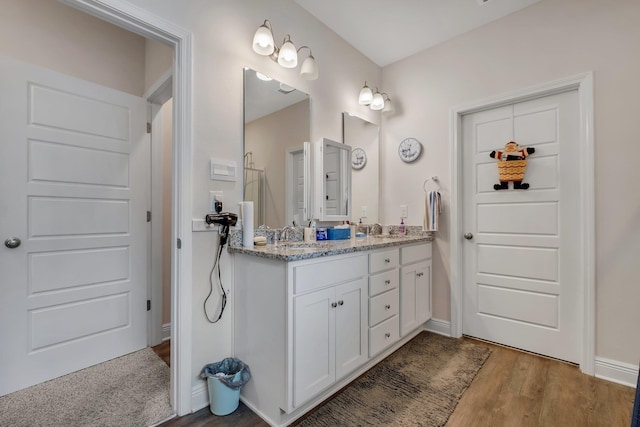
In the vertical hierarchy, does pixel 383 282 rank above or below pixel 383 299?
above

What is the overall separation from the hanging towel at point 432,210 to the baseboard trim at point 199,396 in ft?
6.92

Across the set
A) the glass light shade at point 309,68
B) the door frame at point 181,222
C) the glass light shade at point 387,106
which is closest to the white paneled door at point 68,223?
the door frame at point 181,222

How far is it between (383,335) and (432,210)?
120 cm

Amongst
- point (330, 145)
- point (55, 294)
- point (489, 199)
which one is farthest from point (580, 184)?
point (55, 294)

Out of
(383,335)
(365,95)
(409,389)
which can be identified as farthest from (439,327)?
(365,95)

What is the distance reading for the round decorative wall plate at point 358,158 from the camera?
2807 millimetres

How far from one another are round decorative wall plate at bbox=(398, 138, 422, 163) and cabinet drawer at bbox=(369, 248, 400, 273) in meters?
1.12

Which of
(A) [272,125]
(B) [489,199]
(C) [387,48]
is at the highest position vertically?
(C) [387,48]

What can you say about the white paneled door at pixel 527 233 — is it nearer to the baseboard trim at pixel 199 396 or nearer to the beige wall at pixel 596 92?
the beige wall at pixel 596 92

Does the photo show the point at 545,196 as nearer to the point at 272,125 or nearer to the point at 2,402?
the point at 272,125

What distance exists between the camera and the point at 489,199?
2.56 metres

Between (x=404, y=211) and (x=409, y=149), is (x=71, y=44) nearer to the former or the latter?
(x=409, y=149)

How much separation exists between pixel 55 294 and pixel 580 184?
3763mm

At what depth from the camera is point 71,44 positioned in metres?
2.15
